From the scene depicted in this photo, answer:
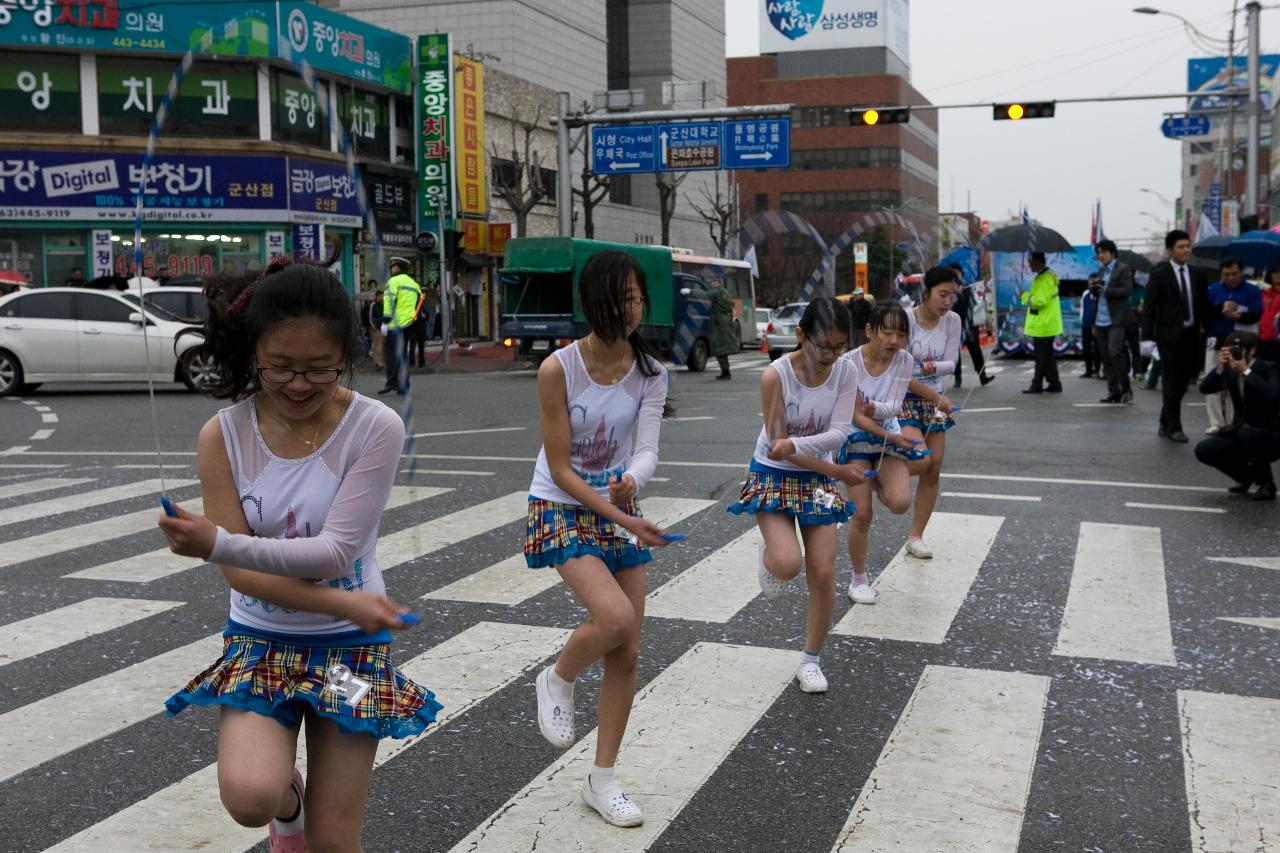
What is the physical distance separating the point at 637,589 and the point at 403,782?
0.96 meters

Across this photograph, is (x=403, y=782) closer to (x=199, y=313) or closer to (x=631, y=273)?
(x=631, y=273)

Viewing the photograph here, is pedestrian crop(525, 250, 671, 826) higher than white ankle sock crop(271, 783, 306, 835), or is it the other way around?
pedestrian crop(525, 250, 671, 826)

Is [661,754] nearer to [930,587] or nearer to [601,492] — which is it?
[601,492]

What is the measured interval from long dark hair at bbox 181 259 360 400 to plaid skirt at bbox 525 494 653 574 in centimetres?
129

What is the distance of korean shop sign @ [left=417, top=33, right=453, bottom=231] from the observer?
129 ft

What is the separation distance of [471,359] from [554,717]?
29.8 metres

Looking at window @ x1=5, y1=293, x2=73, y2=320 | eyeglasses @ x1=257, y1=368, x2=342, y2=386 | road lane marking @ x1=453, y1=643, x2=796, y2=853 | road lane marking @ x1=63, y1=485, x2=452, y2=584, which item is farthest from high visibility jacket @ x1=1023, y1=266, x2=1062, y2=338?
eyeglasses @ x1=257, y1=368, x2=342, y2=386

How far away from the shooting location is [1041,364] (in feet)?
63.7

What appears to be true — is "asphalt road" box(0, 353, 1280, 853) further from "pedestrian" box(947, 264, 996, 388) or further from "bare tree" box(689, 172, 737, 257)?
"bare tree" box(689, 172, 737, 257)

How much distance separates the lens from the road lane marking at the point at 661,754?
3.90 metres

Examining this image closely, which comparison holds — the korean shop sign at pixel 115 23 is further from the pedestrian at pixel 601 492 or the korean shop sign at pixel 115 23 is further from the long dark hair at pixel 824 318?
the pedestrian at pixel 601 492

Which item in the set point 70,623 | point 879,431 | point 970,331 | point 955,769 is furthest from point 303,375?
point 970,331

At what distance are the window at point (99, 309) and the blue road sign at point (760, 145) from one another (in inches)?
679

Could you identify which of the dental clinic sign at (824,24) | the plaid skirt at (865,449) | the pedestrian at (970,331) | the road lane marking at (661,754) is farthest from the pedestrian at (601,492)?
the dental clinic sign at (824,24)
